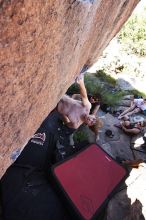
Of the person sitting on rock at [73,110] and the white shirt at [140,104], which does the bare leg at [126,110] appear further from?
the person sitting on rock at [73,110]

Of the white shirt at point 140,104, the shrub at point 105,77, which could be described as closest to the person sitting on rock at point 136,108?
the white shirt at point 140,104

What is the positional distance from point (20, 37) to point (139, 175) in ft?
16.8

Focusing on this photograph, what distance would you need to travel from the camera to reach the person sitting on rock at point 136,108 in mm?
8945

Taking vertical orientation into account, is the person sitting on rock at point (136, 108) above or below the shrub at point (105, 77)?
above

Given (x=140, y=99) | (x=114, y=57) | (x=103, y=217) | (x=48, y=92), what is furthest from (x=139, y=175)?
(x=114, y=57)

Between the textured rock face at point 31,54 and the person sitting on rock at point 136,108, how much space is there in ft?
23.2

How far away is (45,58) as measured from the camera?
58.5 inches

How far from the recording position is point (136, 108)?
Result: 911 cm

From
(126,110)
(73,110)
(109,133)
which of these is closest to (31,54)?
(73,110)

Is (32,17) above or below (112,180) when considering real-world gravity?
above

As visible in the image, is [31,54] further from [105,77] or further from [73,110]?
[105,77]

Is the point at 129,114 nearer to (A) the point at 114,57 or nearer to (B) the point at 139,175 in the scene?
(B) the point at 139,175

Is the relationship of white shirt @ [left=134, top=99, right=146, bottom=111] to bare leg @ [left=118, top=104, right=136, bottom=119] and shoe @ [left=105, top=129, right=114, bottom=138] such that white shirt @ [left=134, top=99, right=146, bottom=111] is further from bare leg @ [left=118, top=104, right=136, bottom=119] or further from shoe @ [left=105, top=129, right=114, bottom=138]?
shoe @ [left=105, top=129, right=114, bottom=138]

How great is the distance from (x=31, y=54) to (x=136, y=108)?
8.07 m
